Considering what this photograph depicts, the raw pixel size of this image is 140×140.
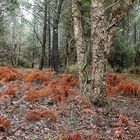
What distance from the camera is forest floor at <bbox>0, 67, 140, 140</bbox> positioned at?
7824 mm

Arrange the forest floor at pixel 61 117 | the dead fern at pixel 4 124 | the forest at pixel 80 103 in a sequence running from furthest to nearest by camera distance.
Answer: the forest at pixel 80 103 < the forest floor at pixel 61 117 < the dead fern at pixel 4 124

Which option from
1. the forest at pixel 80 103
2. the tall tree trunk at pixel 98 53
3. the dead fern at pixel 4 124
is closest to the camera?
the dead fern at pixel 4 124

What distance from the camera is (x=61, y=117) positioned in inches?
360

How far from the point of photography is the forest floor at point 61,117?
25.7ft

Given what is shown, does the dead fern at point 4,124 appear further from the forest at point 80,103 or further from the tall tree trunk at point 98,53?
the tall tree trunk at point 98,53

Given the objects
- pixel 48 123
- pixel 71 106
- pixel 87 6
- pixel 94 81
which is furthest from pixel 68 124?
pixel 87 6

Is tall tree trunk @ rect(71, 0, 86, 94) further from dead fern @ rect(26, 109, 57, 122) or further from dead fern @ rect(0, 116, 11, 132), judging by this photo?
dead fern @ rect(0, 116, 11, 132)

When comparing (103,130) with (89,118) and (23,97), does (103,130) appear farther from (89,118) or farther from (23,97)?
(23,97)

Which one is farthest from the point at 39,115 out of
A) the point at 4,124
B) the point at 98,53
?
the point at 98,53

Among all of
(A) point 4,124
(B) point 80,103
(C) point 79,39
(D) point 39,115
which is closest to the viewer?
(A) point 4,124

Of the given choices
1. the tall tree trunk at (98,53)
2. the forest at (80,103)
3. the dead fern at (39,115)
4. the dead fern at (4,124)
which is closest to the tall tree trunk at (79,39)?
the forest at (80,103)

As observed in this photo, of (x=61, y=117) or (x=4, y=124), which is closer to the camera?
(x=4, y=124)

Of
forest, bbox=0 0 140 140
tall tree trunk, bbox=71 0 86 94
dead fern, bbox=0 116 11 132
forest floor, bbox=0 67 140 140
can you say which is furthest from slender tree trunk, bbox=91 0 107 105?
dead fern, bbox=0 116 11 132

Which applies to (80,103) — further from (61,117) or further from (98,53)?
(98,53)
